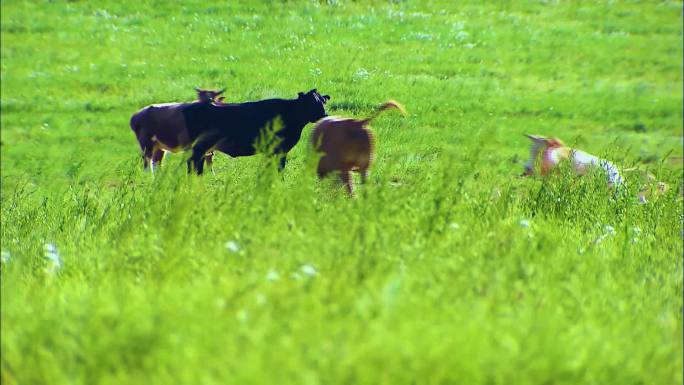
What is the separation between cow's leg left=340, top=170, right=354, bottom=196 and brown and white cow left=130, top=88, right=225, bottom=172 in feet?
5.81

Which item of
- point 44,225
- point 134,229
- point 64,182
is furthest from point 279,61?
point 134,229

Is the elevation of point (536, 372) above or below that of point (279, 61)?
above

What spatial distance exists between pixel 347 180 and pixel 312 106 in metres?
0.95

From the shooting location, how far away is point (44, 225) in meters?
6.05

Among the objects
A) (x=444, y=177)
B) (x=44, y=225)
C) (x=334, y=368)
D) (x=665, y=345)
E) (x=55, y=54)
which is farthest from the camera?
(x=55, y=54)

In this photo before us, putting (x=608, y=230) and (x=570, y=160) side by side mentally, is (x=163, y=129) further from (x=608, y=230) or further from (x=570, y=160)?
(x=608, y=230)

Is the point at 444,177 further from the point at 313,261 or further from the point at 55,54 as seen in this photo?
the point at 55,54

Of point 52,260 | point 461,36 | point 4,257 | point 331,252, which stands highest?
point 331,252

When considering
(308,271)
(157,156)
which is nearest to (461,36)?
(157,156)

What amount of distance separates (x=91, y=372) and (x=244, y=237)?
1.38 m

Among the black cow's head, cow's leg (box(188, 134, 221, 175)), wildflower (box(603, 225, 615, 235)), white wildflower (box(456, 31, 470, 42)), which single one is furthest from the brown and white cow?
white wildflower (box(456, 31, 470, 42))

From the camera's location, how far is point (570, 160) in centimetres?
702

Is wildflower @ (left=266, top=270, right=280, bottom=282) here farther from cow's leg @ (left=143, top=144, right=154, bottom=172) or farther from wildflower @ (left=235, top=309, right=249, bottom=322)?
cow's leg @ (left=143, top=144, right=154, bottom=172)

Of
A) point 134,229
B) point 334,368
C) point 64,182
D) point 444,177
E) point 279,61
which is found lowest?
point 64,182
